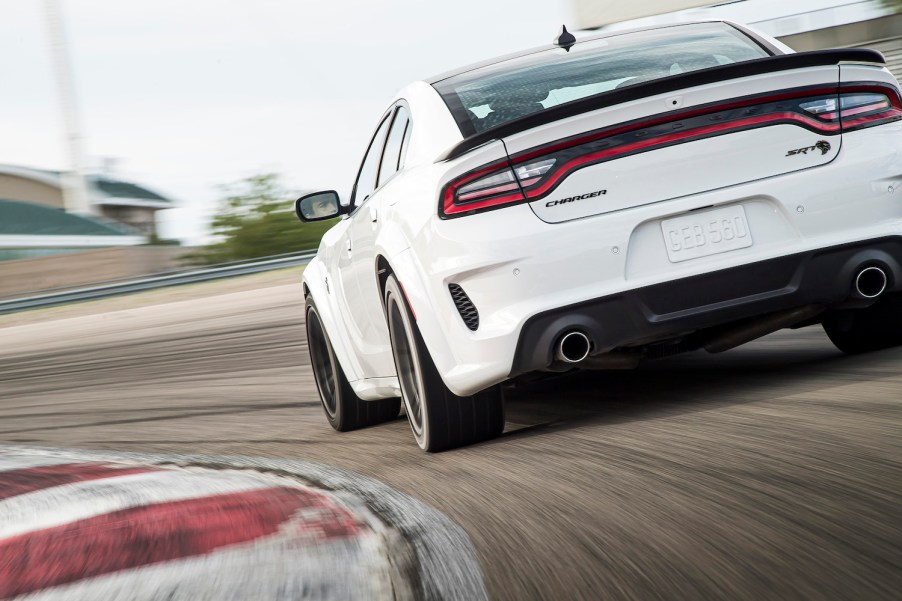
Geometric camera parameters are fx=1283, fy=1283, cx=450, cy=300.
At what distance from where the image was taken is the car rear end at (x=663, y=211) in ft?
13.8

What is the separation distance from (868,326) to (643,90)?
1708mm

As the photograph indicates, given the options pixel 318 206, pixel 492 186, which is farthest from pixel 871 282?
pixel 318 206

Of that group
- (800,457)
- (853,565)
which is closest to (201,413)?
(800,457)

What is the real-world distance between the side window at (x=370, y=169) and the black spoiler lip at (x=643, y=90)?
152 centimetres

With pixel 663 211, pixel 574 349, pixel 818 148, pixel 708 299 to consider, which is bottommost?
pixel 574 349

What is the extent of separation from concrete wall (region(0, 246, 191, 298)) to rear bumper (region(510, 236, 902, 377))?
4716 centimetres

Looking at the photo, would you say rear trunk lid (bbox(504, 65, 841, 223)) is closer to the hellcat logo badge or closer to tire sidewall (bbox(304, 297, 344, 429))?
the hellcat logo badge

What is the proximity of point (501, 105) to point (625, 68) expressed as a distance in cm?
52

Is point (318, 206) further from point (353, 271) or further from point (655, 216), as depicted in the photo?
point (655, 216)

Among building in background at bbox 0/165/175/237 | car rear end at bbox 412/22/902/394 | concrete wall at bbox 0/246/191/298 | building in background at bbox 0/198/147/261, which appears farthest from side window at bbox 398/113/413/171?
building in background at bbox 0/165/175/237

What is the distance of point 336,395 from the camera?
636 centimetres

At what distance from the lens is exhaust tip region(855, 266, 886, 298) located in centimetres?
435

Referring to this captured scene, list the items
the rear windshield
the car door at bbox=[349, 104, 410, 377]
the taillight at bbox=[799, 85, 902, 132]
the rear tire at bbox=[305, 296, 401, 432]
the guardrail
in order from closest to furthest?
1. the taillight at bbox=[799, 85, 902, 132]
2. the rear windshield
3. the car door at bbox=[349, 104, 410, 377]
4. the rear tire at bbox=[305, 296, 401, 432]
5. the guardrail

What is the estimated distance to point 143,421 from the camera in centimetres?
793
